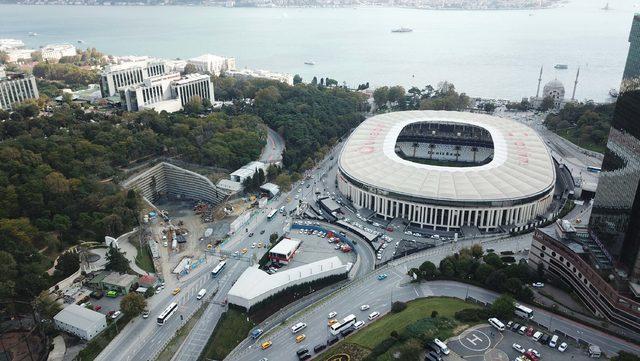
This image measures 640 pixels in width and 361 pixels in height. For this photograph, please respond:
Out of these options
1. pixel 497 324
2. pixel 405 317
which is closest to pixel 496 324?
pixel 497 324

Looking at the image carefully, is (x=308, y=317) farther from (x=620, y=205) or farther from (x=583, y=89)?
(x=583, y=89)

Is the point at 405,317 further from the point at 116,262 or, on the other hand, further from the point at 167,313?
the point at 116,262

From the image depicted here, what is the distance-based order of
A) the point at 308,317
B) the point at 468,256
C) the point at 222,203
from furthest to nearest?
1. the point at 222,203
2. the point at 468,256
3. the point at 308,317

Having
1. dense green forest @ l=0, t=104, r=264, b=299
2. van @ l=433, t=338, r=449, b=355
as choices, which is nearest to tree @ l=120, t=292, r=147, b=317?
dense green forest @ l=0, t=104, r=264, b=299

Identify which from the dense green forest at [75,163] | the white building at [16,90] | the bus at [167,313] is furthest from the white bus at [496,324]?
the white building at [16,90]

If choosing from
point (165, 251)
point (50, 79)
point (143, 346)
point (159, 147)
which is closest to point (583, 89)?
point (159, 147)

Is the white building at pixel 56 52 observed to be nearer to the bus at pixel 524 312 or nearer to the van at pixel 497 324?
the van at pixel 497 324
